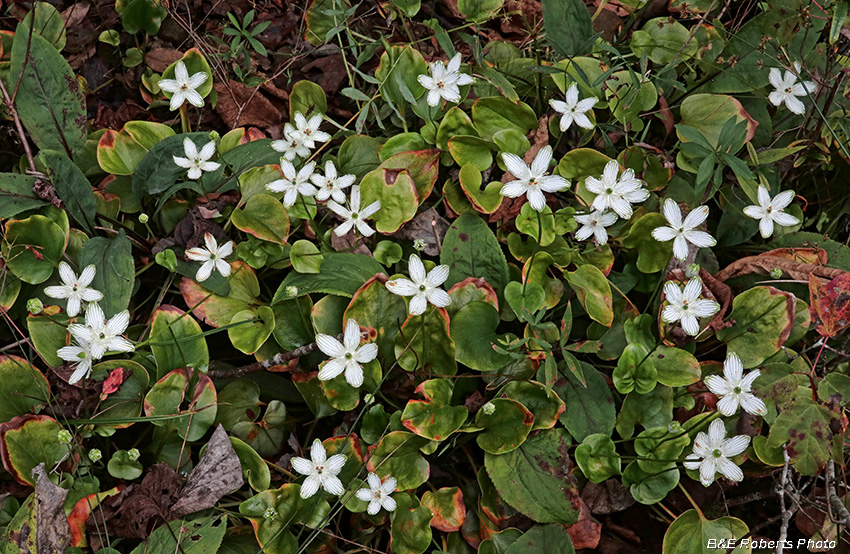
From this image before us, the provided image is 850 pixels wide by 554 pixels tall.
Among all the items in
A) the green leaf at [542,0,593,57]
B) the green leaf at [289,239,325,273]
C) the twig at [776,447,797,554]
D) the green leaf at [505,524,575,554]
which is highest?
the green leaf at [542,0,593,57]

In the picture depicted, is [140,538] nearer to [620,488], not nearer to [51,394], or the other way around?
[51,394]

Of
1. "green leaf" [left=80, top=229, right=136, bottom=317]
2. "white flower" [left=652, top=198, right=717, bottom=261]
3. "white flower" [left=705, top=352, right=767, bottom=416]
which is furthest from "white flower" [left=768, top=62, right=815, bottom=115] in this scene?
"green leaf" [left=80, top=229, right=136, bottom=317]

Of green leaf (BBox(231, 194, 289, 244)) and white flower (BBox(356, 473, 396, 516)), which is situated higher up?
green leaf (BBox(231, 194, 289, 244))

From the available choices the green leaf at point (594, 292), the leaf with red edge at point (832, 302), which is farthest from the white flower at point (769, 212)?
the green leaf at point (594, 292)

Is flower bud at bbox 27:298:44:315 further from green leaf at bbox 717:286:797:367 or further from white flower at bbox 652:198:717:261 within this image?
green leaf at bbox 717:286:797:367

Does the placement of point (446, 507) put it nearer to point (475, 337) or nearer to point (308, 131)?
point (475, 337)

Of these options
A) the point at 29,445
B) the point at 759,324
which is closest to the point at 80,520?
the point at 29,445
